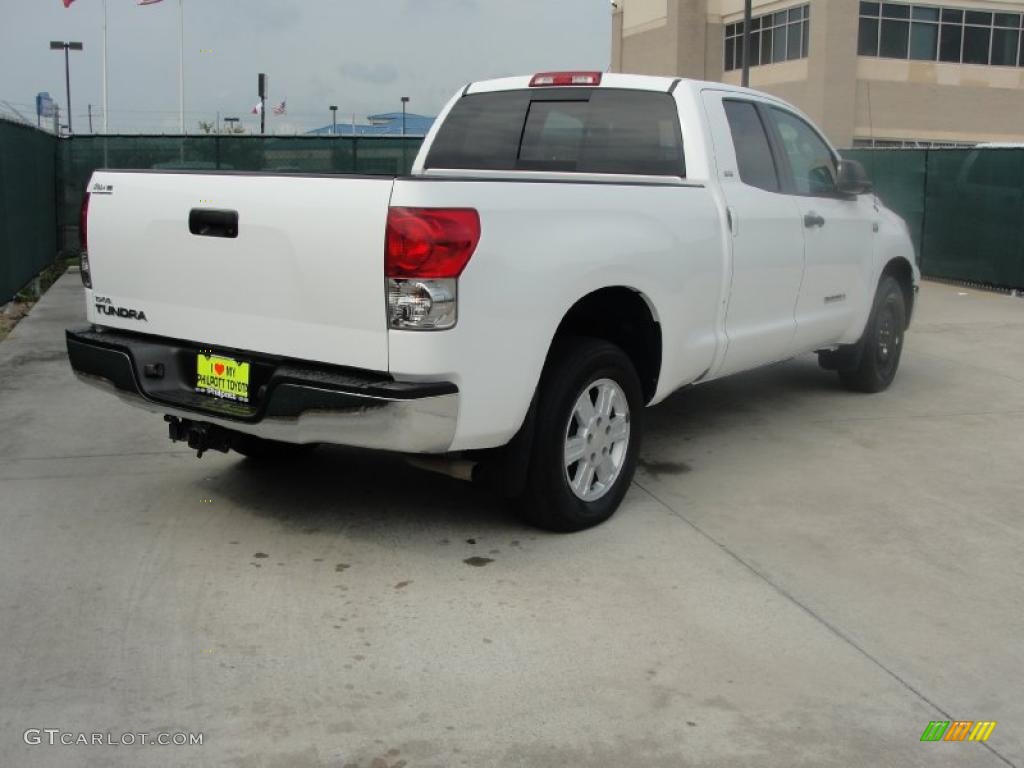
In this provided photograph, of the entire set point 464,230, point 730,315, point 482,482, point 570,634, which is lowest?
point 570,634

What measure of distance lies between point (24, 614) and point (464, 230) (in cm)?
206

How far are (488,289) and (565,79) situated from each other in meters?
2.45

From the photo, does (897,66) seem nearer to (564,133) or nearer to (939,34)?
(939,34)

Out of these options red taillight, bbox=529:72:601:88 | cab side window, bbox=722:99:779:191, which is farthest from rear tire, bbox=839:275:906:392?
red taillight, bbox=529:72:601:88

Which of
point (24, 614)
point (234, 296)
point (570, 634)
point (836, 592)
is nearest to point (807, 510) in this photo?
point (836, 592)

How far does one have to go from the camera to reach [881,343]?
7.99 m

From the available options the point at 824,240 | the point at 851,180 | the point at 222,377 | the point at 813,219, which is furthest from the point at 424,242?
the point at 851,180

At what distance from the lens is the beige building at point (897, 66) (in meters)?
41.1

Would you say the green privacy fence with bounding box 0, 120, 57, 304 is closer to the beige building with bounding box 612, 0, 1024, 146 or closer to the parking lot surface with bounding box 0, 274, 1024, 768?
the parking lot surface with bounding box 0, 274, 1024, 768

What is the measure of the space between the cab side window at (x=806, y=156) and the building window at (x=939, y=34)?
37.6 meters

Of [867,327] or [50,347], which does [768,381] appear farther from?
[50,347]

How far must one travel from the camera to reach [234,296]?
4543mm

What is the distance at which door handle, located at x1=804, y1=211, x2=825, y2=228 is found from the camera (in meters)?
6.54

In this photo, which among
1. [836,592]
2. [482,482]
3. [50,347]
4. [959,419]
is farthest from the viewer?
[50,347]
